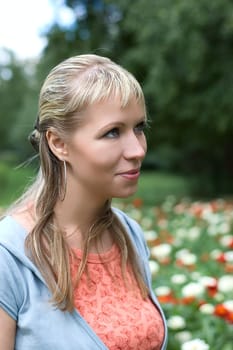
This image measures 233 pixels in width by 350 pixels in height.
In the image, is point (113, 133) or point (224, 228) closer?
point (113, 133)

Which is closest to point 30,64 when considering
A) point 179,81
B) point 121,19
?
point 121,19

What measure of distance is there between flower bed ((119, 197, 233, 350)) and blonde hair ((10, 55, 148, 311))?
107 cm

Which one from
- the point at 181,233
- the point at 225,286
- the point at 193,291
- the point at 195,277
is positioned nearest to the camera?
the point at 193,291

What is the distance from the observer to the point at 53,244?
1633 mm

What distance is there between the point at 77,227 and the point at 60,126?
0.93ft

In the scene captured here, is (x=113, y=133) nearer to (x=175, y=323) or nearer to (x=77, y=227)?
(x=77, y=227)

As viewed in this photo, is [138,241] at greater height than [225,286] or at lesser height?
greater

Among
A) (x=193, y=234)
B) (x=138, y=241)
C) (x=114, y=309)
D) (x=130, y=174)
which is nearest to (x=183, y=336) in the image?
(x=138, y=241)

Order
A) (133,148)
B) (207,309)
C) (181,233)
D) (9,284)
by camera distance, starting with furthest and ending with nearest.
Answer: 1. (181,233)
2. (207,309)
3. (133,148)
4. (9,284)

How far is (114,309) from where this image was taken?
5.47 ft

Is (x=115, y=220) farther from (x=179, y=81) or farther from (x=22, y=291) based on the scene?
(x=179, y=81)

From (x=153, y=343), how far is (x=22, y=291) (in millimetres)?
418

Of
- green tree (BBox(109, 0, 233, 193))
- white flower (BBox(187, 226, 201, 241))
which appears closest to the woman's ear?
white flower (BBox(187, 226, 201, 241))

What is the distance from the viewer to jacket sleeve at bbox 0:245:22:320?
150cm
